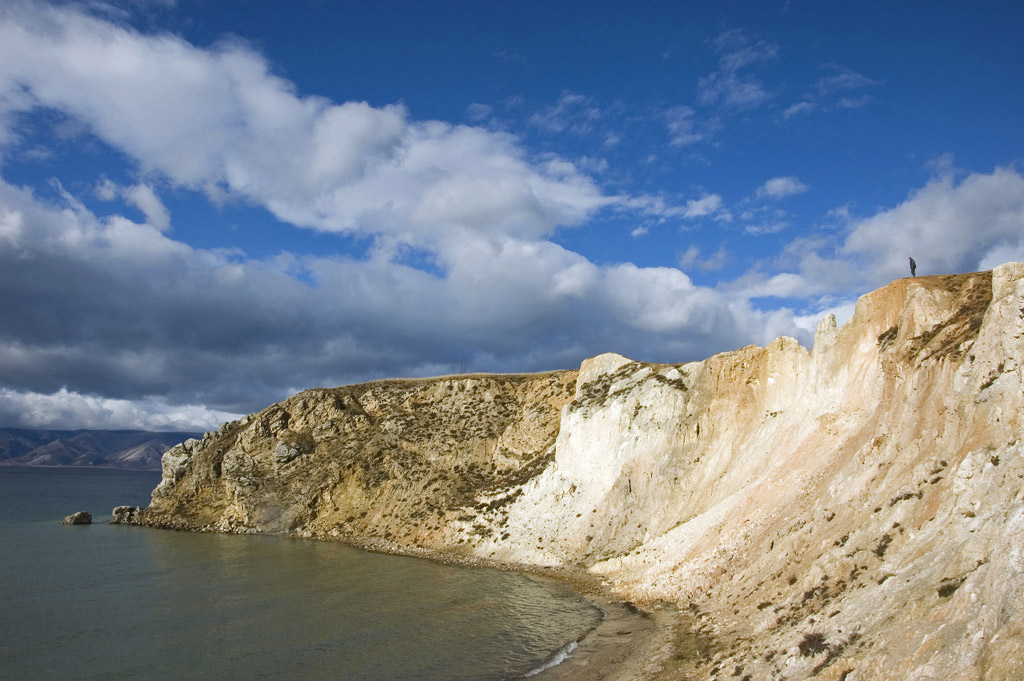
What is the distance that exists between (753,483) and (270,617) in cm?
2417

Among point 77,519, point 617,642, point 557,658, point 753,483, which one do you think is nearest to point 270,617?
point 557,658

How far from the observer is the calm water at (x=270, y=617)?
22906 mm

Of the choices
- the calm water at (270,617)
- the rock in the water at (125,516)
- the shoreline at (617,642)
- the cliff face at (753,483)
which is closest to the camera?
the cliff face at (753,483)

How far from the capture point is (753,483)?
3148cm

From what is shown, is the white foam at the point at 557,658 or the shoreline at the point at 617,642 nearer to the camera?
the shoreline at the point at 617,642

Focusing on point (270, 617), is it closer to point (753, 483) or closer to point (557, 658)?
point (557, 658)

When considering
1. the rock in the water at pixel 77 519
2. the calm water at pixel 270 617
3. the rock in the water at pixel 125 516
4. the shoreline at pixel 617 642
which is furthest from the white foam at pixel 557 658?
the rock in the water at pixel 77 519

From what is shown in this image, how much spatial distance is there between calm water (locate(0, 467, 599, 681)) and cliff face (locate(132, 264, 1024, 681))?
581 centimetres

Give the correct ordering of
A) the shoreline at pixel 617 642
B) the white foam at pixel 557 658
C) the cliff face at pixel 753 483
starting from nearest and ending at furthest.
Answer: the cliff face at pixel 753 483
the shoreline at pixel 617 642
the white foam at pixel 557 658

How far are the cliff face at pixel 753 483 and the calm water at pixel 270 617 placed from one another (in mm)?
5808

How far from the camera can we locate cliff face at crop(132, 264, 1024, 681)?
640 inches

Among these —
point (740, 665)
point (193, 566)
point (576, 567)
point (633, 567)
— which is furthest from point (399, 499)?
point (740, 665)

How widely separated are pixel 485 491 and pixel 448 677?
96.7ft

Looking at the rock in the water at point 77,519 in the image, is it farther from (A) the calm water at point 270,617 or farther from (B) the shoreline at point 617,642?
(B) the shoreline at point 617,642
